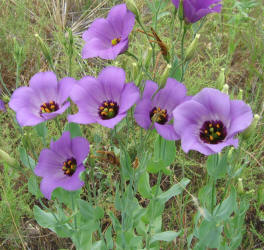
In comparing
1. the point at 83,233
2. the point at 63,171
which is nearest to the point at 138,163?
the point at 63,171

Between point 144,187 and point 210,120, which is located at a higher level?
point 210,120

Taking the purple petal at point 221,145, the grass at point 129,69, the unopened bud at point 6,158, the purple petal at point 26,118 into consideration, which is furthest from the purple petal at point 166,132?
the grass at point 129,69

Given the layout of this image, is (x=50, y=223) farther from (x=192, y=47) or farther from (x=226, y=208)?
(x=192, y=47)

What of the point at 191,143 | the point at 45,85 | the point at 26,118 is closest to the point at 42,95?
the point at 45,85

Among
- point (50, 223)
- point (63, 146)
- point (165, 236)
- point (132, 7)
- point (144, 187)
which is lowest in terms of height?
point (165, 236)

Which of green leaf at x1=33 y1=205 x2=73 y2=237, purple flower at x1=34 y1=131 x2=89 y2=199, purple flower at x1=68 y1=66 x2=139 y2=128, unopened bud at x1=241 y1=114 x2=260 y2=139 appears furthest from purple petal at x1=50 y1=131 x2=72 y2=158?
unopened bud at x1=241 y1=114 x2=260 y2=139

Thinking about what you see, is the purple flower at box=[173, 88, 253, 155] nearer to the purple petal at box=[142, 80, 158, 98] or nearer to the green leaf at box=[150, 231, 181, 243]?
the purple petal at box=[142, 80, 158, 98]
